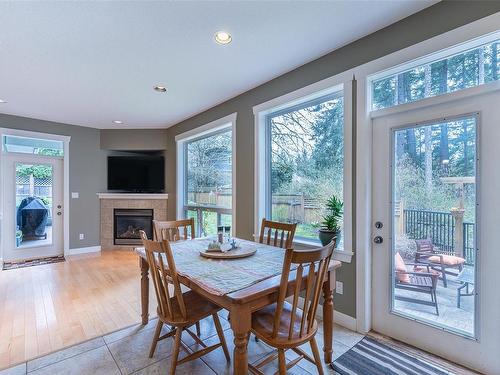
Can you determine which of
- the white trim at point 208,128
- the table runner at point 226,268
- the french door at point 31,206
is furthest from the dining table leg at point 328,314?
the french door at point 31,206

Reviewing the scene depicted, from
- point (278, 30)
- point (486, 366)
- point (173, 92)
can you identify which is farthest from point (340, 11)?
point (486, 366)

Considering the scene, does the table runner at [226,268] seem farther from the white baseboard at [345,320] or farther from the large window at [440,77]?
the large window at [440,77]

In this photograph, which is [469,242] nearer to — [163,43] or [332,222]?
[332,222]

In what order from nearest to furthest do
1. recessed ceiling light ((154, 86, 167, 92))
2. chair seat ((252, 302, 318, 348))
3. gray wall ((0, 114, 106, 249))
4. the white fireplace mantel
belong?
chair seat ((252, 302, 318, 348)) < recessed ceiling light ((154, 86, 167, 92)) < gray wall ((0, 114, 106, 249)) < the white fireplace mantel

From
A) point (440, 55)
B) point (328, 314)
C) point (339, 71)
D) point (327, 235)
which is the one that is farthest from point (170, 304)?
point (440, 55)

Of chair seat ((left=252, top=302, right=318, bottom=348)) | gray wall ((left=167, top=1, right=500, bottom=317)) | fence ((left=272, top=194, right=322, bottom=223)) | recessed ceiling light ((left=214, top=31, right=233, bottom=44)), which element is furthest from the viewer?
fence ((left=272, top=194, right=322, bottom=223))

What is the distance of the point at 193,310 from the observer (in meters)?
1.78

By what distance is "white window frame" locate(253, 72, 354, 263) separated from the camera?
2.36 m

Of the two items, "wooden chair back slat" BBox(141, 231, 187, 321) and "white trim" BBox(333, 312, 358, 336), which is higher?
"wooden chair back slat" BBox(141, 231, 187, 321)

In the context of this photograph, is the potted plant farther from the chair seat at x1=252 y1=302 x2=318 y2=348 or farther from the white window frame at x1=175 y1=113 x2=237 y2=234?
the white window frame at x1=175 y1=113 x2=237 y2=234

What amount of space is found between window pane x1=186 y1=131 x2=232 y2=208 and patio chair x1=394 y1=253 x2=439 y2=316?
2.44 meters

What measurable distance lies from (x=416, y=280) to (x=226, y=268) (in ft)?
5.10

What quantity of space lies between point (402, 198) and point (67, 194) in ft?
18.5

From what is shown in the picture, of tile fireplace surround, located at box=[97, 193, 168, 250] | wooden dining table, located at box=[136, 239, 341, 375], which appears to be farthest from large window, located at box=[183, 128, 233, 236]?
wooden dining table, located at box=[136, 239, 341, 375]
